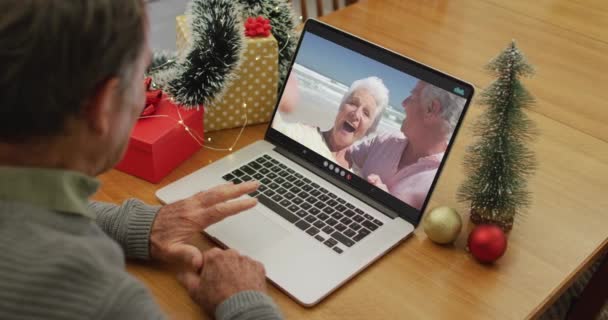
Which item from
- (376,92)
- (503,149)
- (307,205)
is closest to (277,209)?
(307,205)

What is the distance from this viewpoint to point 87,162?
27.4 inches

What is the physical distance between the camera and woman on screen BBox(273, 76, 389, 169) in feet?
3.66

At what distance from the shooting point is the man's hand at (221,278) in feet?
2.93

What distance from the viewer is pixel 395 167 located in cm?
108

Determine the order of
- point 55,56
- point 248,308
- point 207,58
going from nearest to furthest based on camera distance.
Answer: point 55,56 → point 248,308 → point 207,58

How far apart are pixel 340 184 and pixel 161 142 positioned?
12.9 inches

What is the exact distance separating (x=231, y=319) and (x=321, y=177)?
0.38m

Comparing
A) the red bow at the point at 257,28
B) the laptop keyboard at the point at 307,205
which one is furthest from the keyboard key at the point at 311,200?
the red bow at the point at 257,28

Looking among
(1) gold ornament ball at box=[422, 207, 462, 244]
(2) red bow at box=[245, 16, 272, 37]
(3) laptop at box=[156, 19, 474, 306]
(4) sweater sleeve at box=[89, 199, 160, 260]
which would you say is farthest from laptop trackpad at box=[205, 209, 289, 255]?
(2) red bow at box=[245, 16, 272, 37]

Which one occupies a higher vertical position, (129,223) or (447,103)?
(447,103)

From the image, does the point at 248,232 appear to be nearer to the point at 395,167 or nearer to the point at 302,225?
the point at 302,225

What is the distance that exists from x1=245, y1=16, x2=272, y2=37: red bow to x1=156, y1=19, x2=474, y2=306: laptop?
10 centimetres

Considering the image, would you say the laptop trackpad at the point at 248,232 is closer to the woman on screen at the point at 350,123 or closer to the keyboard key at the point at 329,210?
the keyboard key at the point at 329,210

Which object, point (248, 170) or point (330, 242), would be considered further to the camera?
point (248, 170)
